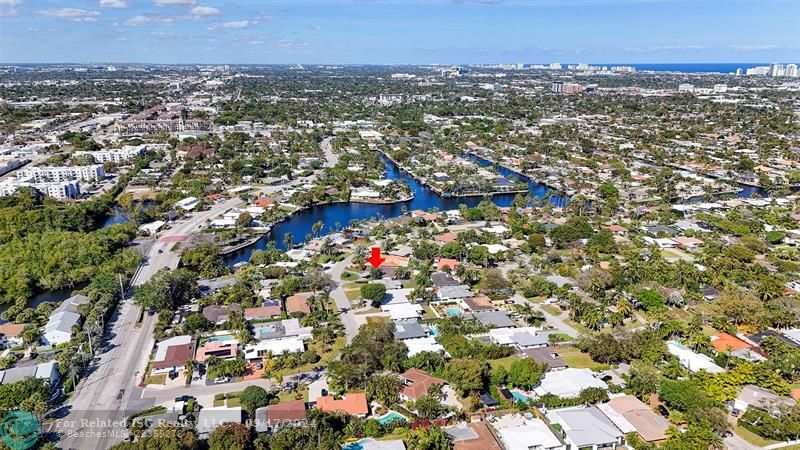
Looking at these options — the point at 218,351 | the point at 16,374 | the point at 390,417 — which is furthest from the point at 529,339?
the point at 16,374

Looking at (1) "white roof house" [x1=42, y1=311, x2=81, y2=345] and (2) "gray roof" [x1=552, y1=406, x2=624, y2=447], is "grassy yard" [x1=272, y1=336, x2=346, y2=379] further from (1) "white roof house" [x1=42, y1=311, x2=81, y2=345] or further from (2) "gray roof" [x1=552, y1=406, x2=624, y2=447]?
(1) "white roof house" [x1=42, y1=311, x2=81, y2=345]

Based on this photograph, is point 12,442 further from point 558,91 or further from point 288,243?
point 558,91

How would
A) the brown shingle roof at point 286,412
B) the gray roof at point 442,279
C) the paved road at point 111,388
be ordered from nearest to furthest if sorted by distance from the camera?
the paved road at point 111,388, the brown shingle roof at point 286,412, the gray roof at point 442,279

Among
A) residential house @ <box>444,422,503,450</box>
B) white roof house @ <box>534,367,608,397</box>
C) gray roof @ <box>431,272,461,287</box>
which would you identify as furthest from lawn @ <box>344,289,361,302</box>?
residential house @ <box>444,422,503,450</box>

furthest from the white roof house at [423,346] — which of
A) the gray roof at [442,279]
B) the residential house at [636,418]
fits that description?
the residential house at [636,418]

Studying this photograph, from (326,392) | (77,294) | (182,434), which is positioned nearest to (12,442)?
(182,434)

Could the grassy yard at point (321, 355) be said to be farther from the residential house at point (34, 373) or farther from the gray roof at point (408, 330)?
the residential house at point (34, 373)

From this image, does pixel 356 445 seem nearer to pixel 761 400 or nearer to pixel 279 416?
pixel 279 416
